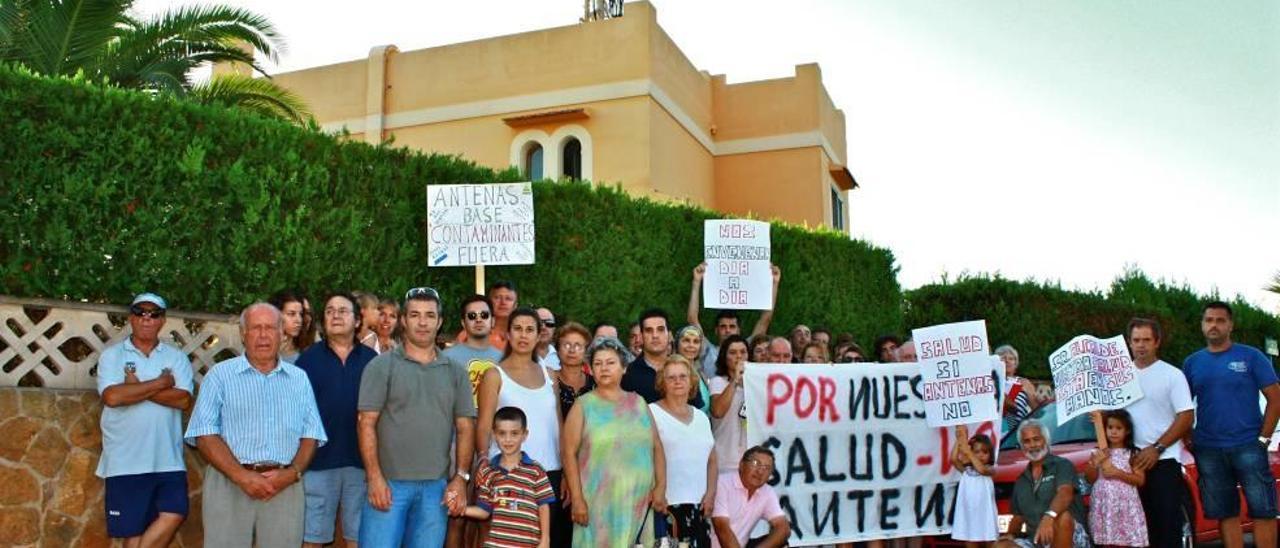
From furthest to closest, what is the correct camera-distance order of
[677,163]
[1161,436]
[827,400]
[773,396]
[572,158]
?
[677,163] → [572,158] → [827,400] → [773,396] → [1161,436]

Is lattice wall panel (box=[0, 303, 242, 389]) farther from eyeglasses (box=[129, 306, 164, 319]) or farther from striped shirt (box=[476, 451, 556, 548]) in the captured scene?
striped shirt (box=[476, 451, 556, 548])

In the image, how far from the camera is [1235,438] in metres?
7.36

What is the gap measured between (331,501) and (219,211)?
271 centimetres

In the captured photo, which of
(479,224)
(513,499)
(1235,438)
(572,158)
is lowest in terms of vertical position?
(513,499)

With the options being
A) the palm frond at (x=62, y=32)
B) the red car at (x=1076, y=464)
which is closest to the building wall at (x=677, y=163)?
the palm frond at (x=62, y=32)

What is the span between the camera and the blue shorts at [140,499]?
5.74 meters

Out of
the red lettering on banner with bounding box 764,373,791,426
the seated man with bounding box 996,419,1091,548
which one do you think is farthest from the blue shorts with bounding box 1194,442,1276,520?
the red lettering on banner with bounding box 764,373,791,426

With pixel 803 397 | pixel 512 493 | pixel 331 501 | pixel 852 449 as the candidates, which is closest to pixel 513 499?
pixel 512 493

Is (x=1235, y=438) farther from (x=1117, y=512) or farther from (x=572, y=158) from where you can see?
(x=572, y=158)

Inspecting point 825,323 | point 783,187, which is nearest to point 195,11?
point 825,323

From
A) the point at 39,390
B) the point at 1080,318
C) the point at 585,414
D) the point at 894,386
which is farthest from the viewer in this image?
the point at 1080,318

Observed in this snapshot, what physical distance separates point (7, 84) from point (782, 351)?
5.60 meters

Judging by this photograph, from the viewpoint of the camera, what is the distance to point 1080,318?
1708cm

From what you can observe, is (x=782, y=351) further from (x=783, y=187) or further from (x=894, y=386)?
(x=783, y=187)
